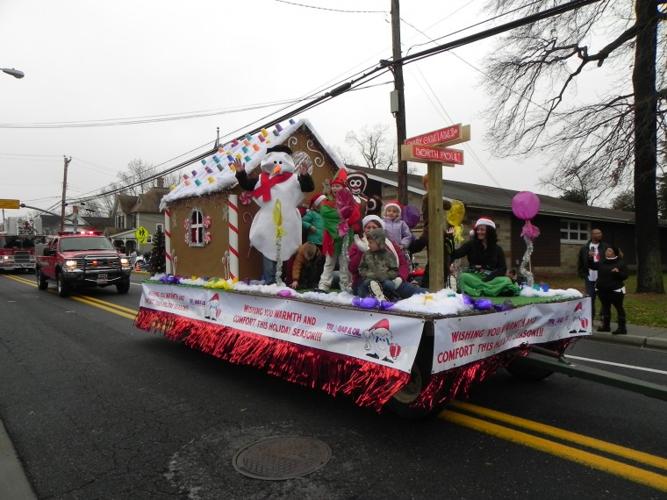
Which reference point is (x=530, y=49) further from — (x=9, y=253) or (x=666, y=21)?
(x=9, y=253)

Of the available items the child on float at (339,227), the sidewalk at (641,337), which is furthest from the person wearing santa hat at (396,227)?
the sidewalk at (641,337)

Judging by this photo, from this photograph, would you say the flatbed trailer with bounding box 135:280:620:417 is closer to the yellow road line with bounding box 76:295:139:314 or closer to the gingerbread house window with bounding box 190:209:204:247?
the gingerbread house window with bounding box 190:209:204:247

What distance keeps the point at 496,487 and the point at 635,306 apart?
32.4 ft

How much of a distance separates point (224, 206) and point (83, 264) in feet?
34.7

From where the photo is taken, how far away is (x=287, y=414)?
410 centimetres

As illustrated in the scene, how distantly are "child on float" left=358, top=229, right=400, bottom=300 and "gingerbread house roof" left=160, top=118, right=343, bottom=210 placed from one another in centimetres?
213

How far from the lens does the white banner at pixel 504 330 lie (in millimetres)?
3309

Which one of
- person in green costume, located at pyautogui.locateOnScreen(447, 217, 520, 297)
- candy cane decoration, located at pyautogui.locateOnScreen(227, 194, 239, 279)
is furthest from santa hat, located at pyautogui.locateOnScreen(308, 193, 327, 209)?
person in green costume, located at pyautogui.locateOnScreen(447, 217, 520, 297)

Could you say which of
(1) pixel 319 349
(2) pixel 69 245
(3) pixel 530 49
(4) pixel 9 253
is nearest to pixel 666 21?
(3) pixel 530 49

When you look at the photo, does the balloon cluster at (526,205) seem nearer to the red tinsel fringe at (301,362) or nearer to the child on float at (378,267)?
the child on float at (378,267)

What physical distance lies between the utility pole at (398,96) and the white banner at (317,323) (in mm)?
6877


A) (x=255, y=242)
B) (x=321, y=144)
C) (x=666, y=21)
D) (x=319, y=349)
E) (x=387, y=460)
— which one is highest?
(x=666, y=21)

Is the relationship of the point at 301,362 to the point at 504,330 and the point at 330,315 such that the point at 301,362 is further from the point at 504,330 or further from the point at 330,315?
the point at 504,330

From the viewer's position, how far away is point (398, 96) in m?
11.6
